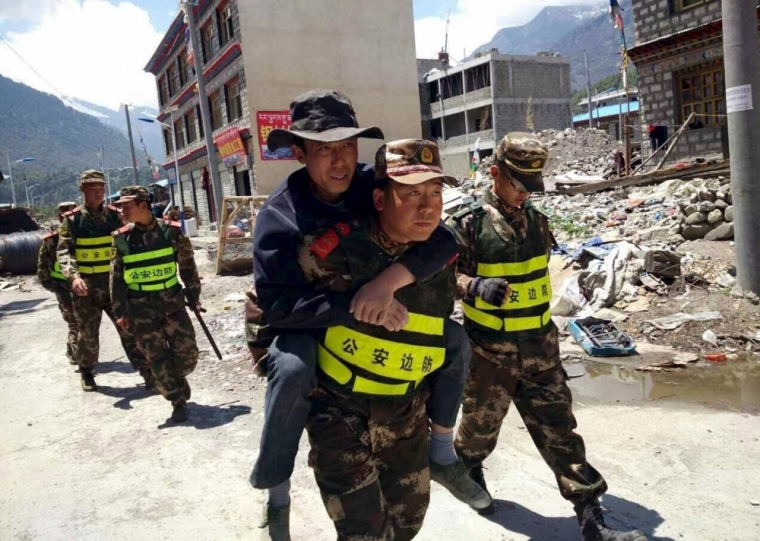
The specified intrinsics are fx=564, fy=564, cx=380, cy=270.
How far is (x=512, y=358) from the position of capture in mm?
2777

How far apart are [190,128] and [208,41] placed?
6677mm

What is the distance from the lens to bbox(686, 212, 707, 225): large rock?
8.83 metres

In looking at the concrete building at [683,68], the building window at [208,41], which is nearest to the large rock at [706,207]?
the concrete building at [683,68]

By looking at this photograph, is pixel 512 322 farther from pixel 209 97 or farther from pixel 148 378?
pixel 209 97

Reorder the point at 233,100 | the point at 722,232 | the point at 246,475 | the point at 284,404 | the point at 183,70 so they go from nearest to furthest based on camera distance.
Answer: the point at 284,404
the point at 246,475
the point at 722,232
the point at 233,100
the point at 183,70

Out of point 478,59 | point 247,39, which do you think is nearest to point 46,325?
point 247,39

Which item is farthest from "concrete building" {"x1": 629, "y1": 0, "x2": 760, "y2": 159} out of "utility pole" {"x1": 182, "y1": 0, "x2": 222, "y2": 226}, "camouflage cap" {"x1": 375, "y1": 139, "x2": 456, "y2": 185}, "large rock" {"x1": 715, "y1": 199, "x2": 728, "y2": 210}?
"camouflage cap" {"x1": 375, "y1": 139, "x2": 456, "y2": 185}

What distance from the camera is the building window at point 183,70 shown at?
26.9 metres

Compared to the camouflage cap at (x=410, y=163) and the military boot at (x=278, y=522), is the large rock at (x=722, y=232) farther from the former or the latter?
the military boot at (x=278, y=522)

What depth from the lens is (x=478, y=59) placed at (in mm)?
39562

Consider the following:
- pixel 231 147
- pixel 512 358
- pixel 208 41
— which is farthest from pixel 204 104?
pixel 512 358

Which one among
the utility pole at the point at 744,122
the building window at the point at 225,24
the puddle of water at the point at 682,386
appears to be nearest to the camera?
the puddle of water at the point at 682,386

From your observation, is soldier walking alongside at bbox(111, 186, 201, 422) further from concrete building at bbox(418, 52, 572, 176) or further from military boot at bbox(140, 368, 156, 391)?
concrete building at bbox(418, 52, 572, 176)

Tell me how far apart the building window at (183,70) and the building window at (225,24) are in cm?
632
